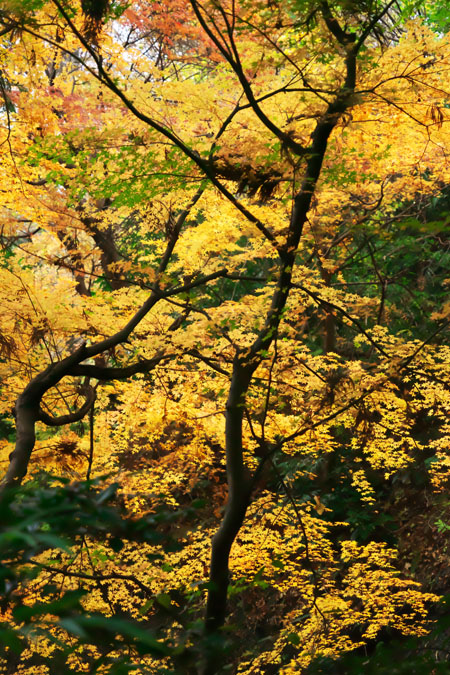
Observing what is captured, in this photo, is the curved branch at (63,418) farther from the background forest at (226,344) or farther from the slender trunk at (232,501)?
the slender trunk at (232,501)

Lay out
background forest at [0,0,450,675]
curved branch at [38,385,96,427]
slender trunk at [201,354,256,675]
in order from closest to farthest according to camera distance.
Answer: background forest at [0,0,450,675], slender trunk at [201,354,256,675], curved branch at [38,385,96,427]

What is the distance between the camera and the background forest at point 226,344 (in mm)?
2576

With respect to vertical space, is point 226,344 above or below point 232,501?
above

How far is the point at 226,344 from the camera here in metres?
7.65

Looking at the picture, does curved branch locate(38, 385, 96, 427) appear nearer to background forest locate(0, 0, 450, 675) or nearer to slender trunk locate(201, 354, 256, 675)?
background forest locate(0, 0, 450, 675)

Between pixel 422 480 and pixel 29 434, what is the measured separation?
7.46m

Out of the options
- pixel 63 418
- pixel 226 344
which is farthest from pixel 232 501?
pixel 226 344

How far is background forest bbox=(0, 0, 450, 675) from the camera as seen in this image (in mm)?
2576

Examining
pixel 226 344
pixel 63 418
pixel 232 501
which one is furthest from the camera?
pixel 226 344

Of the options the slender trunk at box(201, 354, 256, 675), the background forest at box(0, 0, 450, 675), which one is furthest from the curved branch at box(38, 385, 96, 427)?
the slender trunk at box(201, 354, 256, 675)

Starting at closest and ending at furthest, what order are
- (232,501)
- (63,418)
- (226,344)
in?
(232,501), (63,418), (226,344)

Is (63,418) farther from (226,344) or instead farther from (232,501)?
(226,344)

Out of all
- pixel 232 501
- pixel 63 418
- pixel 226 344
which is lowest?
pixel 232 501

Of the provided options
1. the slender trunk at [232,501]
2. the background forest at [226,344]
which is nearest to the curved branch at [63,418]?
the background forest at [226,344]
